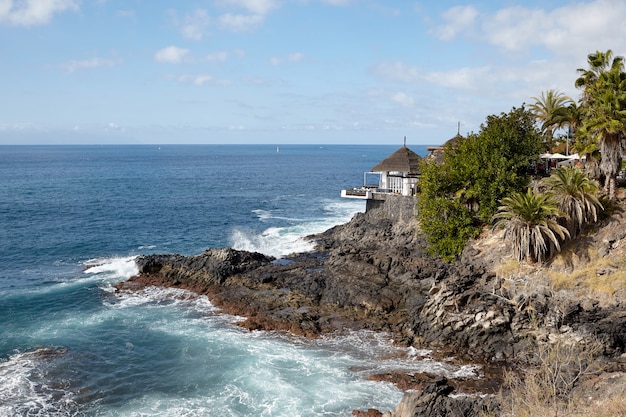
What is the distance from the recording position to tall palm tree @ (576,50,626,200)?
31016 mm

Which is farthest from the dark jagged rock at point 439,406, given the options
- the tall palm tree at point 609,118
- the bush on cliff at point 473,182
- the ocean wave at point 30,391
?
the tall palm tree at point 609,118

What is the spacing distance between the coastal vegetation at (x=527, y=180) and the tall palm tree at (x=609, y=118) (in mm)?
53

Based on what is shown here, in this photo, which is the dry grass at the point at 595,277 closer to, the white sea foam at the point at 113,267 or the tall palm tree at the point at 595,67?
the tall palm tree at the point at 595,67

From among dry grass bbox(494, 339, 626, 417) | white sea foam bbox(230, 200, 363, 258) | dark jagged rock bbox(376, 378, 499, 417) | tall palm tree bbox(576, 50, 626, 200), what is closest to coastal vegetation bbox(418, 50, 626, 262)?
tall palm tree bbox(576, 50, 626, 200)

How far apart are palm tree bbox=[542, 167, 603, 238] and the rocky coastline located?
3.65 ft

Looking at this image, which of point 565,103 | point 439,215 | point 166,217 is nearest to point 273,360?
point 439,215

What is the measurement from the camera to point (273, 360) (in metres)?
27.3

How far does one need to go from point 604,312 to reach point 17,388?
97.1 feet

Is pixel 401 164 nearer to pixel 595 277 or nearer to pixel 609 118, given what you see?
pixel 609 118

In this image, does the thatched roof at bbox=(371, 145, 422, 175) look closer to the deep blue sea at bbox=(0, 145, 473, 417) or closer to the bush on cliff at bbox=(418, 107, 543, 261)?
the bush on cliff at bbox=(418, 107, 543, 261)

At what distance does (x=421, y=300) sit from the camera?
3294cm

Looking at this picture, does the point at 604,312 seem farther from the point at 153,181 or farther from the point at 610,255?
the point at 153,181

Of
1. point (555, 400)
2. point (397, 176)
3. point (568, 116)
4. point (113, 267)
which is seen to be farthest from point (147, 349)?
point (568, 116)

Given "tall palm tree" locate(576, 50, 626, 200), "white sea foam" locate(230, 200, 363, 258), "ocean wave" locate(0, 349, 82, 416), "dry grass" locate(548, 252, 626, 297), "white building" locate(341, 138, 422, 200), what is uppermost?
"tall palm tree" locate(576, 50, 626, 200)
